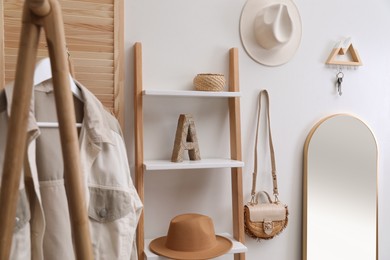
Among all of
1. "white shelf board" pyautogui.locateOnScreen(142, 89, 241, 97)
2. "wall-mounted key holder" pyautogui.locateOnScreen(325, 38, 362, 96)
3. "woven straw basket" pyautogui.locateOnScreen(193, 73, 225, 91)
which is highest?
"wall-mounted key holder" pyautogui.locateOnScreen(325, 38, 362, 96)

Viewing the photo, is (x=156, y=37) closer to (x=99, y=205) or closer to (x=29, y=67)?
(x=99, y=205)

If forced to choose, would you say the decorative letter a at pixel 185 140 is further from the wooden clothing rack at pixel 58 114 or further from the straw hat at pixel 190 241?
the wooden clothing rack at pixel 58 114

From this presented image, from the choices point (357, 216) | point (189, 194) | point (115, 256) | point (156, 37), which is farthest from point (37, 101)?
point (357, 216)

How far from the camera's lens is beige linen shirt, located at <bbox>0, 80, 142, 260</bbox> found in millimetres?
787

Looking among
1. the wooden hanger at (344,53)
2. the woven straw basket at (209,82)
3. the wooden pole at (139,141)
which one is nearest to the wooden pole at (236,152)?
the woven straw basket at (209,82)

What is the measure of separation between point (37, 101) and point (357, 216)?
1.52 meters

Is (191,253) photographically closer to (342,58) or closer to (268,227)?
(268,227)

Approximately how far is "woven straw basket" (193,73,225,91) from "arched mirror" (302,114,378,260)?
56 centimetres

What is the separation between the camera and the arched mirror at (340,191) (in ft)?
5.33

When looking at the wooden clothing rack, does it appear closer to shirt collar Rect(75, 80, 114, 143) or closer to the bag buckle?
shirt collar Rect(75, 80, 114, 143)

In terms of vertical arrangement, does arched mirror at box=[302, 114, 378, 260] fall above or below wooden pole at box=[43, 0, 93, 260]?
below

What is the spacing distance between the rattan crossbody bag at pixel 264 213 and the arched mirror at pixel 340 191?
0.56ft

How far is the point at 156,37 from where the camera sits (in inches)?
55.1

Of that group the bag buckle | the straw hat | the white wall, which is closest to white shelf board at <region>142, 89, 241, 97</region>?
the white wall
